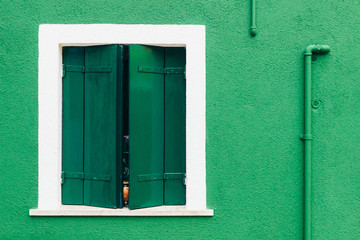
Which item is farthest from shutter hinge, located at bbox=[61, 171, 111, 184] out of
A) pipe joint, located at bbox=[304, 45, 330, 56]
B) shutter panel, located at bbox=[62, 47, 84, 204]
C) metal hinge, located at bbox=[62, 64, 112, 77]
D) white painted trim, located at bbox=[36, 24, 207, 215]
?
pipe joint, located at bbox=[304, 45, 330, 56]

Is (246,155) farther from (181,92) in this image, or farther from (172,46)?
(172,46)

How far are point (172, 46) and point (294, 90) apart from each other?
1.39 metres

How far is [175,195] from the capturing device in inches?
156

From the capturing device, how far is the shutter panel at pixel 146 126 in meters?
3.80

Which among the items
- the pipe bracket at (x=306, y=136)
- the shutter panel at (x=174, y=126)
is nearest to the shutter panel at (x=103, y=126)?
the shutter panel at (x=174, y=126)

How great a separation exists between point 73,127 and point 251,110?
1.93 m

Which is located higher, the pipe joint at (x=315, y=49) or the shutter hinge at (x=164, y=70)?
the pipe joint at (x=315, y=49)

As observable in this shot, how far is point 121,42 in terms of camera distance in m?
3.81

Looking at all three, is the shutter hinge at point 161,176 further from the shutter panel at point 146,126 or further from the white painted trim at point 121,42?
the white painted trim at point 121,42

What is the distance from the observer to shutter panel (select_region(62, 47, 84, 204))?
3.92 meters

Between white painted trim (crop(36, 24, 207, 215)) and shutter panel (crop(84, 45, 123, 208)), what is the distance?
0.16m

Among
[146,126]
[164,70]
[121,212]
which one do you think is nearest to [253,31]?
[164,70]

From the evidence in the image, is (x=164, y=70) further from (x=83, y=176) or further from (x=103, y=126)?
(x=83, y=176)

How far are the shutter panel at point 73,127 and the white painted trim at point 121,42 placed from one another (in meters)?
0.13
